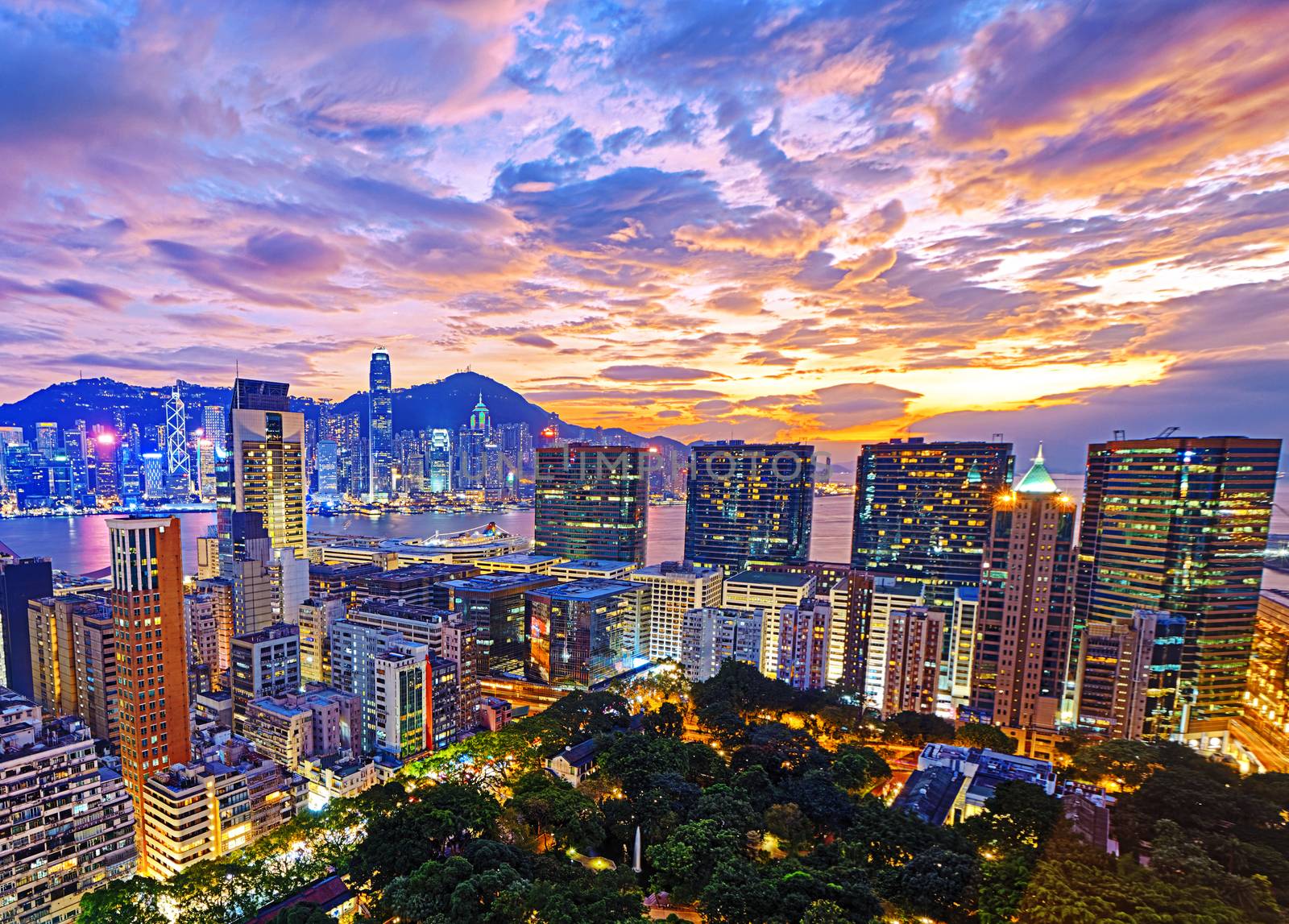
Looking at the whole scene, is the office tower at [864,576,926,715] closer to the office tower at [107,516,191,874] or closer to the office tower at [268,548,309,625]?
the office tower at [107,516,191,874]

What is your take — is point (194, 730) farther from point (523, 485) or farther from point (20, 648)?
point (523, 485)

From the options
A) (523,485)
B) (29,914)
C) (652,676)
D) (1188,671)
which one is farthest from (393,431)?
(1188,671)

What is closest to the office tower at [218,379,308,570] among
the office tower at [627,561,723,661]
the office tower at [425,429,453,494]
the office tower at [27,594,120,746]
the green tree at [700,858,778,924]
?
the office tower at [27,594,120,746]

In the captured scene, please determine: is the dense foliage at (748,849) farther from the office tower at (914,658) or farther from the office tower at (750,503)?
the office tower at (750,503)

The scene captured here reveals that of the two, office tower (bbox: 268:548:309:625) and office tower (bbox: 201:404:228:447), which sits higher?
office tower (bbox: 201:404:228:447)

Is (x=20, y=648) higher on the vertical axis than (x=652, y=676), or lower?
higher

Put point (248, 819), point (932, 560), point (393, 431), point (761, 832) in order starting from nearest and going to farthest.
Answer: point (761, 832) → point (248, 819) → point (932, 560) → point (393, 431)

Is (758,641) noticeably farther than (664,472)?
No
